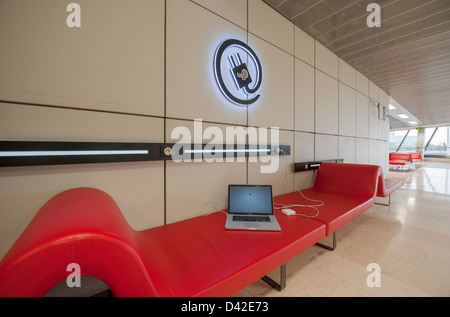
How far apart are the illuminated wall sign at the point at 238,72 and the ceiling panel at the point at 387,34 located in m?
0.96

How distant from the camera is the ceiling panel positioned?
251cm

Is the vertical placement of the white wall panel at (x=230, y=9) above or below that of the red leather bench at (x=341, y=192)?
above

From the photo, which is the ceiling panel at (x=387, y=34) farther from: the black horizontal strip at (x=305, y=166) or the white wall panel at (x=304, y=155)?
the black horizontal strip at (x=305, y=166)

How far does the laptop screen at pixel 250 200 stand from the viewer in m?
1.84

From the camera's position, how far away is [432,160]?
14.9 metres

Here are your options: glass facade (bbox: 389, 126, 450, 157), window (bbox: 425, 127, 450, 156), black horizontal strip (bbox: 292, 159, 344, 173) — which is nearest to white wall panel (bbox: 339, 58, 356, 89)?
black horizontal strip (bbox: 292, 159, 344, 173)

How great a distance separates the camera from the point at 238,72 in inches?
84.0

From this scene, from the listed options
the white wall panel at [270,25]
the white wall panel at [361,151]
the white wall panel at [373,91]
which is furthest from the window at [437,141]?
the white wall panel at [270,25]

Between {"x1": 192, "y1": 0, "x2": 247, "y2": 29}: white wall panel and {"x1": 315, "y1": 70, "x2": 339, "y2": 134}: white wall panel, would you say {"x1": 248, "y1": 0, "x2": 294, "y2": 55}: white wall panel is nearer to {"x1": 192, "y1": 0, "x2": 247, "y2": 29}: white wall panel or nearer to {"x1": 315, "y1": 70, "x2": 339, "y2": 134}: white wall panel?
{"x1": 192, "y1": 0, "x2": 247, "y2": 29}: white wall panel

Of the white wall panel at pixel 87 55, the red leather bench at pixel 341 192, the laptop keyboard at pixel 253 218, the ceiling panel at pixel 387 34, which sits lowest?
the laptop keyboard at pixel 253 218

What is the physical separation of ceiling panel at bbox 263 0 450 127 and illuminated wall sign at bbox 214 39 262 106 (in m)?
0.96

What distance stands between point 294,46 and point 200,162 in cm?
245

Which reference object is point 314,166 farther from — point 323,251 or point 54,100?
point 54,100

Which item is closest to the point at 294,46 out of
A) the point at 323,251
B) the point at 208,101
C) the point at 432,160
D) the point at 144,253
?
the point at 208,101
